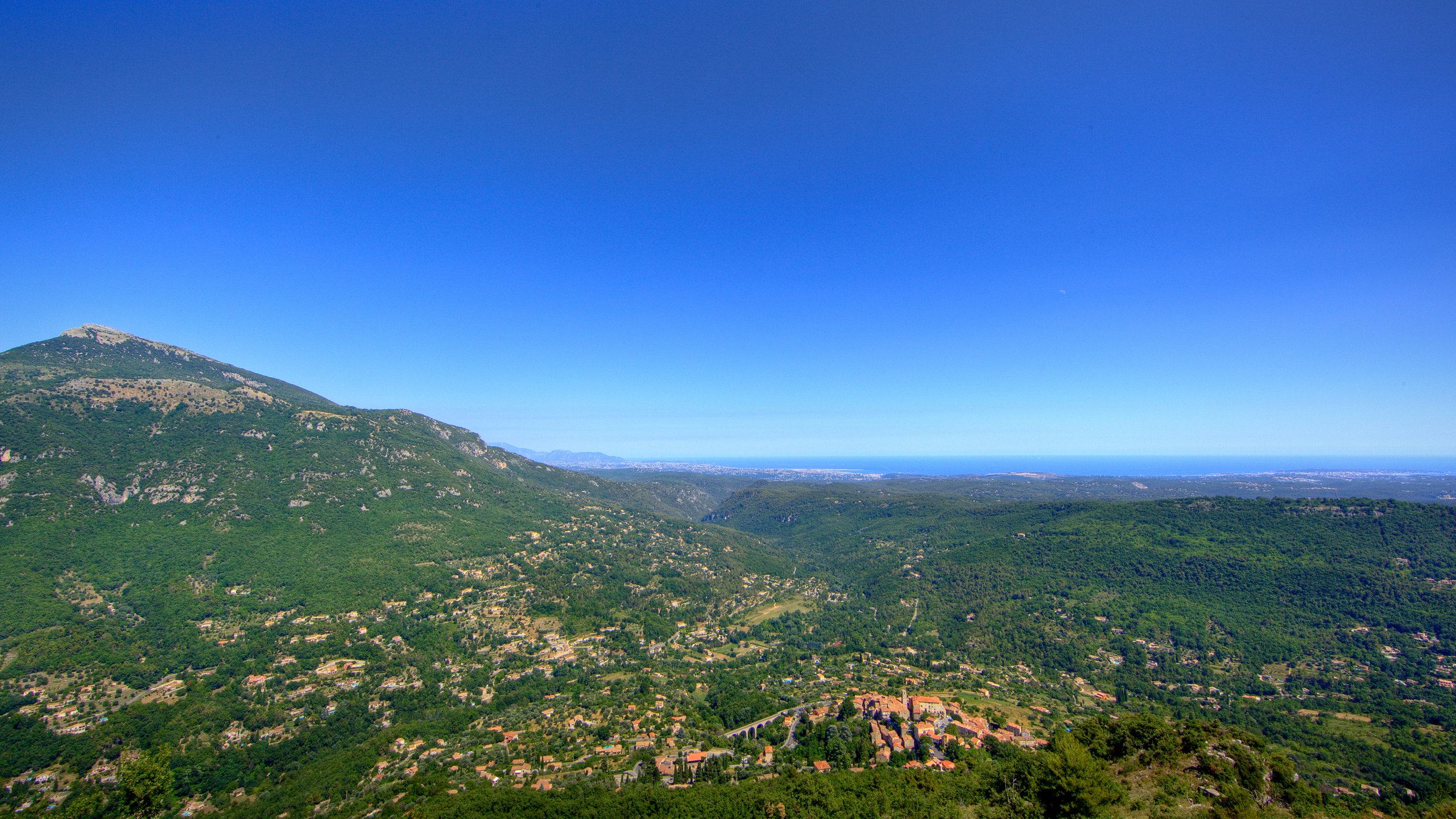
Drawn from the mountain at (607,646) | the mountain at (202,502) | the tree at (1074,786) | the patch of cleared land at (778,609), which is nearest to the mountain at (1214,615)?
the mountain at (607,646)

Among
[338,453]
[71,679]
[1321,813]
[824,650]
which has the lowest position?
[824,650]

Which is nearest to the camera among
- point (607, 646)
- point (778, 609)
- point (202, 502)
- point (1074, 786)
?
point (1074, 786)

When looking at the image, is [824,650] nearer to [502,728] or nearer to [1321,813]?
[502,728]

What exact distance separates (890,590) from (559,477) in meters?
108

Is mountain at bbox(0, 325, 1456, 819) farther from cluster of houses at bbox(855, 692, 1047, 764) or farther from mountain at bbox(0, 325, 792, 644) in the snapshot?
mountain at bbox(0, 325, 792, 644)

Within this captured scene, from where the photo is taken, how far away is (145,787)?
3042 centimetres

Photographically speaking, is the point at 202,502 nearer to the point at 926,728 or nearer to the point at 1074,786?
the point at 926,728

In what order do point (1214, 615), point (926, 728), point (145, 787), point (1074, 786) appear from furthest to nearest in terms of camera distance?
1. point (1214, 615)
2. point (926, 728)
3. point (145, 787)
4. point (1074, 786)

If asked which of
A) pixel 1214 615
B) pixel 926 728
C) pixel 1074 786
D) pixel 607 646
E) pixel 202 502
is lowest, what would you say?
pixel 607 646

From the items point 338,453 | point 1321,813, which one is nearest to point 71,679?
point 338,453

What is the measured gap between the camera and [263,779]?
3922 cm

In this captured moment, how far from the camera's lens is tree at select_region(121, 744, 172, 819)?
3030cm

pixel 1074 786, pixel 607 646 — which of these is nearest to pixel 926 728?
pixel 1074 786

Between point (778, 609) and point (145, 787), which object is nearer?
point (145, 787)
